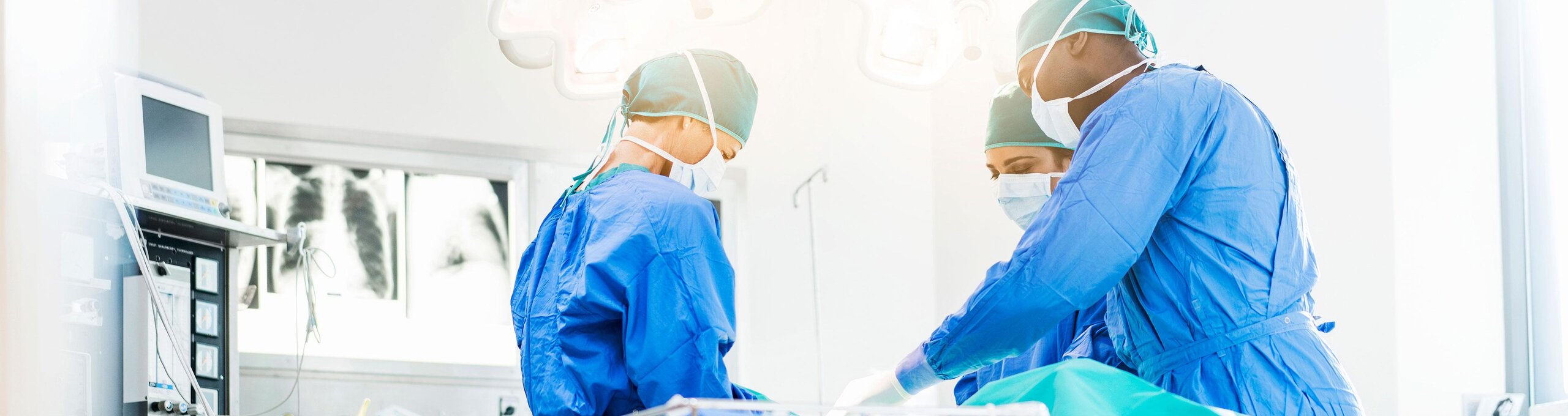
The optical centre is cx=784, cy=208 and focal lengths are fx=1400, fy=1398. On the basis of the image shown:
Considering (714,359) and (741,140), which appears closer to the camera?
(714,359)

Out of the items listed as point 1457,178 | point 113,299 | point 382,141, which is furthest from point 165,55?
point 1457,178

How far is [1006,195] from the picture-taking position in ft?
8.37

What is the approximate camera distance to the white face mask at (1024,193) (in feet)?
8.23

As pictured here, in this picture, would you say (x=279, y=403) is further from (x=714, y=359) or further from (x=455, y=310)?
(x=714, y=359)

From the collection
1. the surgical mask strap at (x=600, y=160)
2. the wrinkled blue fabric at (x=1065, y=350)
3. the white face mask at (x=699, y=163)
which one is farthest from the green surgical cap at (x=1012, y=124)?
the surgical mask strap at (x=600, y=160)

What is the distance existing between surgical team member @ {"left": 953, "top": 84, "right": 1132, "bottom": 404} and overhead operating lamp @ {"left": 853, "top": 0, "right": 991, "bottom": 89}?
0.69 metres

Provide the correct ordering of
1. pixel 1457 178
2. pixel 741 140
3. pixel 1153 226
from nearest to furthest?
pixel 1153 226
pixel 741 140
pixel 1457 178

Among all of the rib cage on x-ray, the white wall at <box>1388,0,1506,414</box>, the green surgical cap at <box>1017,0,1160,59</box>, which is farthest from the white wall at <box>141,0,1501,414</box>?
the green surgical cap at <box>1017,0,1160,59</box>

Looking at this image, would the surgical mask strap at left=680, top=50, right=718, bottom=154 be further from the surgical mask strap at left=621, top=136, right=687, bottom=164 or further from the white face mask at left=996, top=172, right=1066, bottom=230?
the white face mask at left=996, top=172, right=1066, bottom=230

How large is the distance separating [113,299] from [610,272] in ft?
5.00

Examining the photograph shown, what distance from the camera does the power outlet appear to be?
381cm

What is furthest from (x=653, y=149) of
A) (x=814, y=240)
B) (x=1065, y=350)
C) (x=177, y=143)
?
(x=814, y=240)

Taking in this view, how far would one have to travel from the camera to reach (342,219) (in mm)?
3709

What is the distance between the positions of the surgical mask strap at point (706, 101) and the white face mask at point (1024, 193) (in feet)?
2.19
